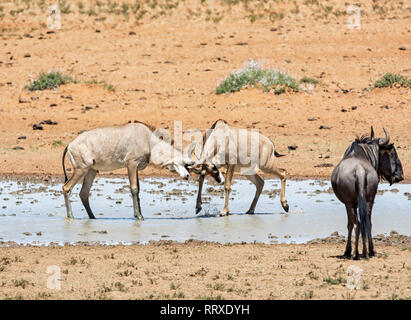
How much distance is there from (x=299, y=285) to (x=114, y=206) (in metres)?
6.48

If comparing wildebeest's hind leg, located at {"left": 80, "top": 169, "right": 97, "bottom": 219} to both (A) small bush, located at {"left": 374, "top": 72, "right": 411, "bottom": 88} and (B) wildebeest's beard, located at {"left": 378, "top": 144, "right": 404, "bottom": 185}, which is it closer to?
(B) wildebeest's beard, located at {"left": 378, "top": 144, "right": 404, "bottom": 185}

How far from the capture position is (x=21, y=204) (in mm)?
14133

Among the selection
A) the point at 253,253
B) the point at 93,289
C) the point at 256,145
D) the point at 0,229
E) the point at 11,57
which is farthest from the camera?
the point at 11,57

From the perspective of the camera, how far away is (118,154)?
13359mm

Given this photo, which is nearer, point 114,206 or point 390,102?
point 114,206

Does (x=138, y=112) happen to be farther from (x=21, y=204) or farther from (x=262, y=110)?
(x=21, y=204)

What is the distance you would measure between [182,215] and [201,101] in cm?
1234

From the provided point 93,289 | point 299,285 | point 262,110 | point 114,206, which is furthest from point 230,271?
point 262,110

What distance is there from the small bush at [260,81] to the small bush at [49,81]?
17.2 feet

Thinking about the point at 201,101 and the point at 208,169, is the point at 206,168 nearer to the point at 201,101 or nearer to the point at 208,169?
the point at 208,169

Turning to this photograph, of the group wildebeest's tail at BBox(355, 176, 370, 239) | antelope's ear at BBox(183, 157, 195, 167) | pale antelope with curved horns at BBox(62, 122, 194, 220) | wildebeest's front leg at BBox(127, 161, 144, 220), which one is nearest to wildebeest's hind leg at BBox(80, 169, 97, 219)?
pale antelope with curved horns at BBox(62, 122, 194, 220)

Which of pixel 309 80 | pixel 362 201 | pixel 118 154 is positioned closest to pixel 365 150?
pixel 362 201
